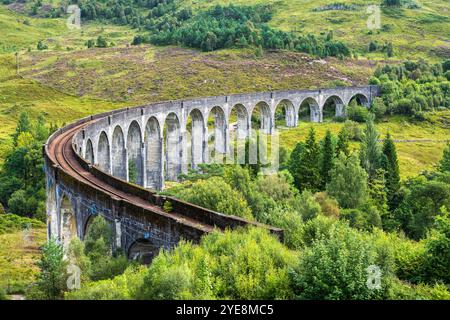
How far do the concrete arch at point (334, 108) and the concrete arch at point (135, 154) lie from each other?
57030 mm

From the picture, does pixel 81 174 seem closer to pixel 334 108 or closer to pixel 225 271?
pixel 225 271

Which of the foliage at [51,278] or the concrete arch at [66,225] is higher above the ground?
the foliage at [51,278]

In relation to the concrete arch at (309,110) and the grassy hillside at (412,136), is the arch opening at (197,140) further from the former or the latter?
the concrete arch at (309,110)

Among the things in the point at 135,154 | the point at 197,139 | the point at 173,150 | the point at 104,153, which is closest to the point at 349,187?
the point at 104,153

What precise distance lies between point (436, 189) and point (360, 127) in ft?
149

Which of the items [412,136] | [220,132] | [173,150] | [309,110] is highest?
[309,110]

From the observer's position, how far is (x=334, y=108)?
382ft

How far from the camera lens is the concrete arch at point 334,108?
375 feet

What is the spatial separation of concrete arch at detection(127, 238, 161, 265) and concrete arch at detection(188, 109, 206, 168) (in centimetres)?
4915

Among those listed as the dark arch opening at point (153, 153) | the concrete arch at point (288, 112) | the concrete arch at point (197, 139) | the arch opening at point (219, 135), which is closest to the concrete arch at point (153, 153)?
the dark arch opening at point (153, 153)

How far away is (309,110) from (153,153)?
51.4m

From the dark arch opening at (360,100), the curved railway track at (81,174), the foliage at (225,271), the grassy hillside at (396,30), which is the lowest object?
the dark arch opening at (360,100)

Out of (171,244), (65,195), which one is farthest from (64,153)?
Result: (171,244)

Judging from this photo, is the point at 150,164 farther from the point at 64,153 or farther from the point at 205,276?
the point at 205,276
